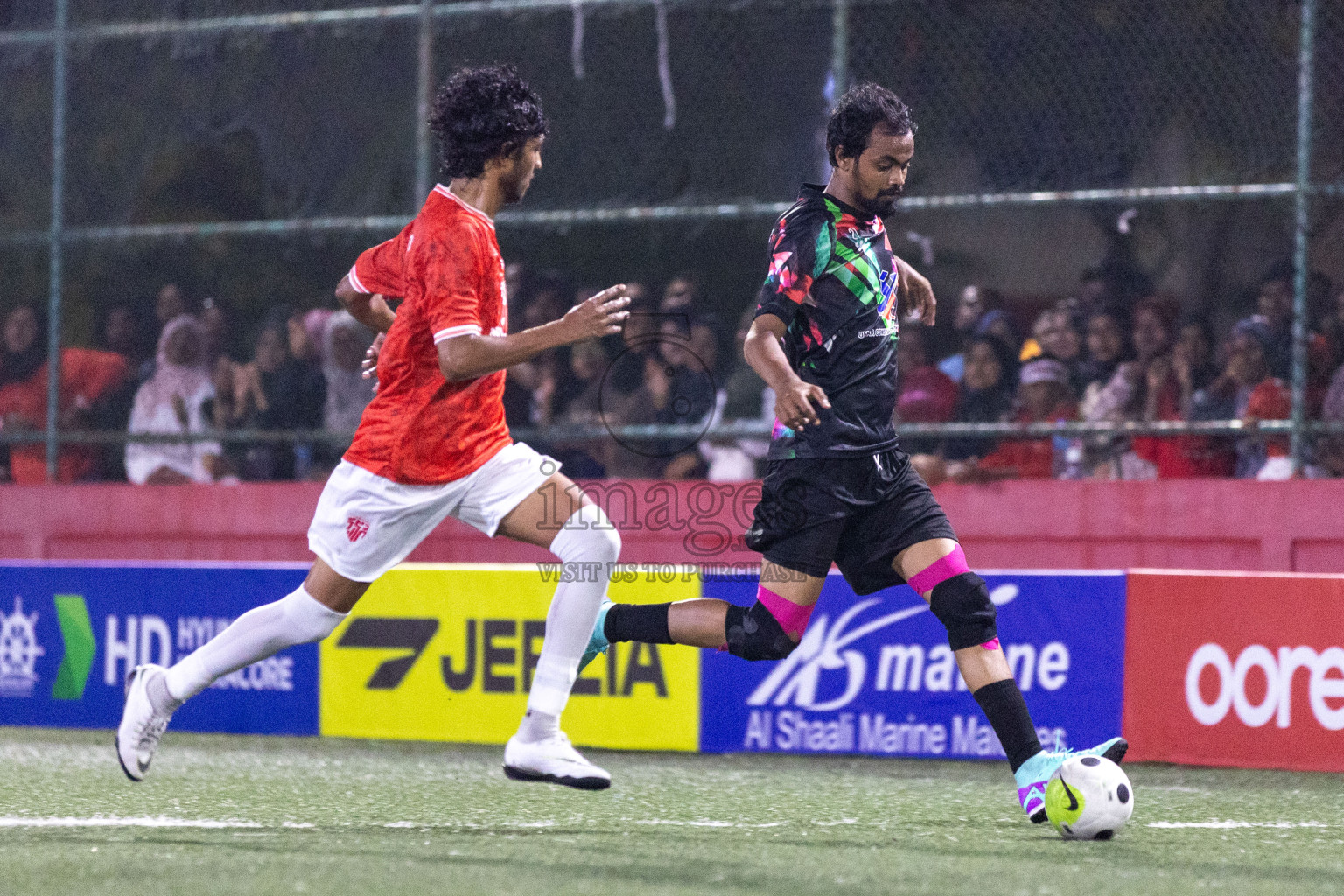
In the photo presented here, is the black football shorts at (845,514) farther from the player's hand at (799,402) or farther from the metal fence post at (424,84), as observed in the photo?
the metal fence post at (424,84)

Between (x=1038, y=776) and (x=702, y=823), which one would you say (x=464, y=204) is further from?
(x=1038, y=776)

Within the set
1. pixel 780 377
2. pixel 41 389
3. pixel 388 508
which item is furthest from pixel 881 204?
pixel 41 389

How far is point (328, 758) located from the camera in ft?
21.7

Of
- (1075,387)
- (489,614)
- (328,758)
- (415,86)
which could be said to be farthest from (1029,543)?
(415,86)

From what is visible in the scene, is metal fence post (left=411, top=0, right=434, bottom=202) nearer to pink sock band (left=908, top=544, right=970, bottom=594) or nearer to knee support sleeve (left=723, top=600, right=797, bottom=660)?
knee support sleeve (left=723, top=600, right=797, bottom=660)

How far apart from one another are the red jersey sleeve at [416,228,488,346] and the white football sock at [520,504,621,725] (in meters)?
0.62

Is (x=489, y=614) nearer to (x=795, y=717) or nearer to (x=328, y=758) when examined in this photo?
(x=328, y=758)

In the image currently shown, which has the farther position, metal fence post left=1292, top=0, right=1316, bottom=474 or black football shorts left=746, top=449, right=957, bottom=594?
metal fence post left=1292, top=0, right=1316, bottom=474

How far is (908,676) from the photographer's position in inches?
261

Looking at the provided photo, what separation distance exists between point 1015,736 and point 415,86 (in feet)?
20.5

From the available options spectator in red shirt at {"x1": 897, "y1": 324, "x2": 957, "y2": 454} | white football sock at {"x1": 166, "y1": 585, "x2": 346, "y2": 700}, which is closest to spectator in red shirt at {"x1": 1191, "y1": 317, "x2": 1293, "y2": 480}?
spectator in red shirt at {"x1": 897, "y1": 324, "x2": 957, "y2": 454}

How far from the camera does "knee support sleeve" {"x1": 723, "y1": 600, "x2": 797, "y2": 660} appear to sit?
4660mm

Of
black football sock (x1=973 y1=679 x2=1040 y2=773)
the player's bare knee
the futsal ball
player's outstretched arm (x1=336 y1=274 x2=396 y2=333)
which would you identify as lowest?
the futsal ball

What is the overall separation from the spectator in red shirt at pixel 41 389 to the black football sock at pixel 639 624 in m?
5.71
